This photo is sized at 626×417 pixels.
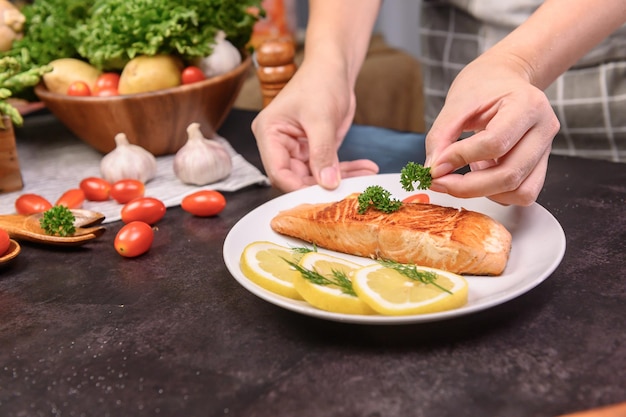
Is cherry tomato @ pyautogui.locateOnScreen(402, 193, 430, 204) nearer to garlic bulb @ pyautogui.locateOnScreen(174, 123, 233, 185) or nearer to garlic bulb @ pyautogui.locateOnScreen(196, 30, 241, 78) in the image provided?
garlic bulb @ pyautogui.locateOnScreen(174, 123, 233, 185)

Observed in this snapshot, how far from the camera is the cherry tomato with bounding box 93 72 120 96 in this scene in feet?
7.45

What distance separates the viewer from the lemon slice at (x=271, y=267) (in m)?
1.22

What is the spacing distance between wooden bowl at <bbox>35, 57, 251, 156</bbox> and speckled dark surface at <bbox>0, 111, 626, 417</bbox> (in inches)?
30.2

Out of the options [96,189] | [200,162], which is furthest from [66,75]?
[200,162]

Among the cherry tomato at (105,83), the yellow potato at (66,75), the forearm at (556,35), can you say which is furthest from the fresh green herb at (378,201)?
the yellow potato at (66,75)

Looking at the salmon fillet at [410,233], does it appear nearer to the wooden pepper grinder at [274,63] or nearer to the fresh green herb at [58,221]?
the fresh green herb at [58,221]

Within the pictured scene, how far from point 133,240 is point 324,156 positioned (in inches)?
19.9

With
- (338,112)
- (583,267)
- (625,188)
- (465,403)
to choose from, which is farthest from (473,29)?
(465,403)

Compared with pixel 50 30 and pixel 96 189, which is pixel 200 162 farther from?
pixel 50 30

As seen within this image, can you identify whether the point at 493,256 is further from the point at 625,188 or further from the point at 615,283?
the point at 625,188

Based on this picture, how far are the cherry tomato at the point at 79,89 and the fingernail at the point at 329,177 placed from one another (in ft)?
3.09

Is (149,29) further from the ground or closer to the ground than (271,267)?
further from the ground

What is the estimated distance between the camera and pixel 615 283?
1.27m

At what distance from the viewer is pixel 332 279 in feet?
3.96
